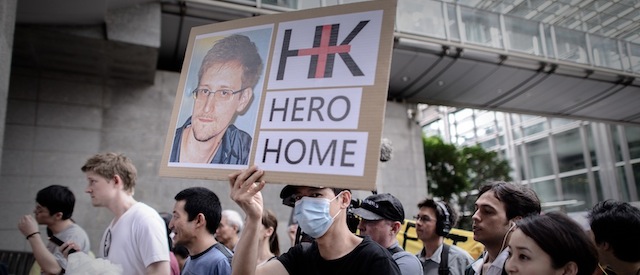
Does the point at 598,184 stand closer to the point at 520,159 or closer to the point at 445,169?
the point at 520,159

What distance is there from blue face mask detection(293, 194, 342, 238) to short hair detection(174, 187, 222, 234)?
1175 mm

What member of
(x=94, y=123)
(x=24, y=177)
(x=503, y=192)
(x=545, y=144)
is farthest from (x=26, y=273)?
(x=545, y=144)

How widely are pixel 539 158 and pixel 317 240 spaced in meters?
27.3

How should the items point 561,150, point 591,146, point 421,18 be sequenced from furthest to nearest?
point 561,150 < point 591,146 < point 421,18

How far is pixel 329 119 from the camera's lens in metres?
2.00

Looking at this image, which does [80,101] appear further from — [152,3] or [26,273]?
[26,273]

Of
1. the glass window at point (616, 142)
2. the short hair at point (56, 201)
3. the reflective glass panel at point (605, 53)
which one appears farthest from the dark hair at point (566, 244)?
the glass window at point (616, 142)

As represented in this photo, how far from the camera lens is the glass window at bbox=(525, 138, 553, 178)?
25.5 metres

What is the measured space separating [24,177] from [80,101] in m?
1.66

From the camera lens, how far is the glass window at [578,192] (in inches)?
906

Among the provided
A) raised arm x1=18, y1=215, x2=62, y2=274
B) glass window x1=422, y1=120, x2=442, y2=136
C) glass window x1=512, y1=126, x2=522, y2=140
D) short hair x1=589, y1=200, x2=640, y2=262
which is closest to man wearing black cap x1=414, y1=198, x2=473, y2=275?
short hair x1=589, y1=200, x2=640, y2=262

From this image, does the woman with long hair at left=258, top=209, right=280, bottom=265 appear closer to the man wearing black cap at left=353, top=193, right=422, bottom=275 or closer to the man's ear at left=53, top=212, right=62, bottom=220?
the man wearing black cap at left=353, top=193, right=422, bottom=275

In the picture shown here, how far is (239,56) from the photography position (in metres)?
2.37

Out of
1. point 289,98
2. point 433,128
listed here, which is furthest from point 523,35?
→ point 433,128
